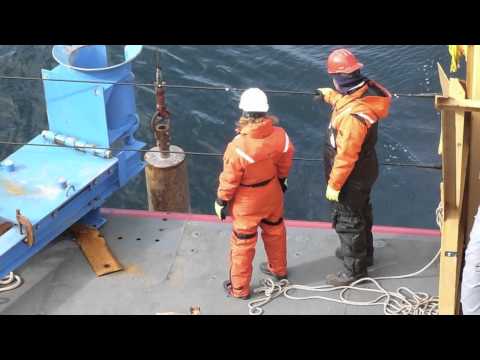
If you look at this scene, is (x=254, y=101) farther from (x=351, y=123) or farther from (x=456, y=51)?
(x=456, y=51)

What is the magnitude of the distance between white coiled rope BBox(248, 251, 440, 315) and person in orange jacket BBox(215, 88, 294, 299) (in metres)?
0.18

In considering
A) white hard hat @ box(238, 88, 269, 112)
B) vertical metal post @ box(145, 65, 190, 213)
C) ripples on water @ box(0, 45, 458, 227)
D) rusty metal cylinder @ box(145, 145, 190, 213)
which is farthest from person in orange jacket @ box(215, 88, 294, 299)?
ripples on water @ box(0, 45, 458, 227)

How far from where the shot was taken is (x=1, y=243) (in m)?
7.29

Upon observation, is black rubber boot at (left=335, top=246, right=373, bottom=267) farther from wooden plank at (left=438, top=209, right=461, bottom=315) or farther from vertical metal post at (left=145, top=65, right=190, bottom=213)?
vertical metal post at (left=145, top=65, right=190, bottom=213)

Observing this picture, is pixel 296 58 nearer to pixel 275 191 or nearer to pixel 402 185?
pixel 402 185

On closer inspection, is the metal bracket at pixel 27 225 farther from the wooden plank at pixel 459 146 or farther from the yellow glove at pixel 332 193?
the wooden plank at pixel 459 146

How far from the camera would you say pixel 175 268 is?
8.01m

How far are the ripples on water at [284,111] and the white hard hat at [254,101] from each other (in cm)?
631

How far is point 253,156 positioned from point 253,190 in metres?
0.39

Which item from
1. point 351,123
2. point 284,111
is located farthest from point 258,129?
point 284,111

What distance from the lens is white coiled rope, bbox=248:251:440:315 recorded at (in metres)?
7.27

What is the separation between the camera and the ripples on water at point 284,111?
1312 centimetres

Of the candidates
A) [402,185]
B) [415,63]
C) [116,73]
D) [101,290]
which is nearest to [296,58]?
[415,63]

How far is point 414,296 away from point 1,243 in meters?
3.82
